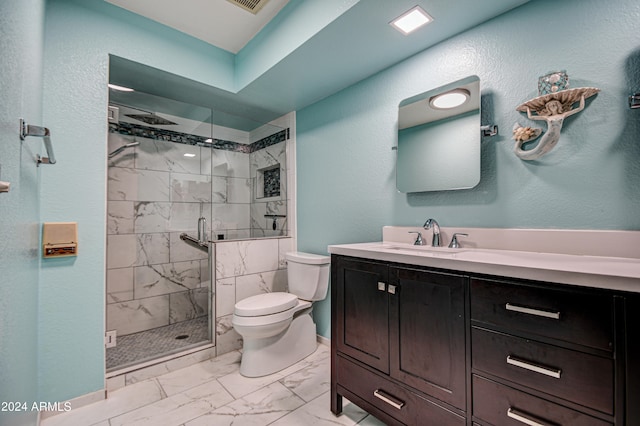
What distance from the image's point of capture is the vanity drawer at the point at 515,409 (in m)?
0.86

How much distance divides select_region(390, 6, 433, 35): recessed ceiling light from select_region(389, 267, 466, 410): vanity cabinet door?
136 centimetres

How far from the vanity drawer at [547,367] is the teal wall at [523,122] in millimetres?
698

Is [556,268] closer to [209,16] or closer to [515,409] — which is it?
[515,409]

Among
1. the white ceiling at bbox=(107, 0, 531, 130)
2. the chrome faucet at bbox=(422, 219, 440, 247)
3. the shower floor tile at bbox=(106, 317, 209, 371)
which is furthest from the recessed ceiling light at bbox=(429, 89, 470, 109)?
the shower floor tile at bbox=(106, 317, 209, 371)

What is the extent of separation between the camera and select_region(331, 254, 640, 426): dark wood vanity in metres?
0.80

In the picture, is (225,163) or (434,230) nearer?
(434,230)

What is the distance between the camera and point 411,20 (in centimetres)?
157

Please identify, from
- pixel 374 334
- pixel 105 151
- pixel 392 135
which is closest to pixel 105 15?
pixel 105 151

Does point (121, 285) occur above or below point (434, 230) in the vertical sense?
below

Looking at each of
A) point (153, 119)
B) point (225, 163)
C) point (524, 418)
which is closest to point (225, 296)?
point (225, 163)

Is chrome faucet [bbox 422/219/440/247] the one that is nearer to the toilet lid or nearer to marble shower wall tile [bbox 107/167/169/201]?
the toilet lid

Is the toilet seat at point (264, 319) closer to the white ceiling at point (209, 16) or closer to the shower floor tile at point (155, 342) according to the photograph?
the shower floor tile at point (155, 342)

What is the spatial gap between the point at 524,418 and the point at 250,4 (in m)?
2.55

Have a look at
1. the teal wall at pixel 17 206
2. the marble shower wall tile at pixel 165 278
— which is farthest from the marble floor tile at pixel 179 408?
the marble shower wall tile at pixel 165 278
